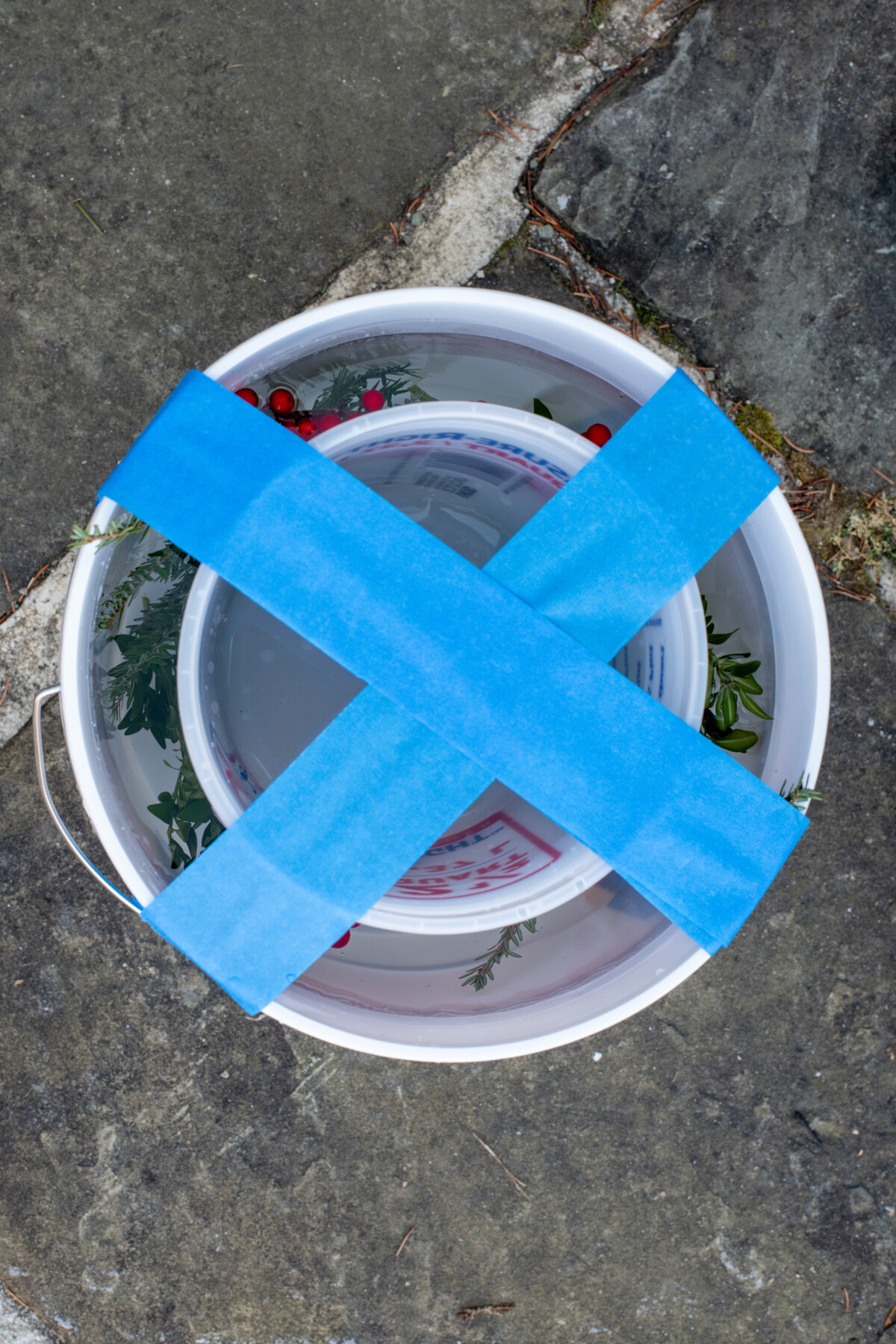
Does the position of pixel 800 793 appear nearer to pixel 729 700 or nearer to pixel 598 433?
pixel 729 700

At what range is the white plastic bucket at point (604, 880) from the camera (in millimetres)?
793

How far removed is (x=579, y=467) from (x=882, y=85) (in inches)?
49.3

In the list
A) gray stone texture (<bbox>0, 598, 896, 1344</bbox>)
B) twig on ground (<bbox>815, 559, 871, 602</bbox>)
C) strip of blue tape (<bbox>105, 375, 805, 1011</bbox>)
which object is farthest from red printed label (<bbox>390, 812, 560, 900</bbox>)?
twig on ground (<bbox>815, 559, 871, 602</bbox>)

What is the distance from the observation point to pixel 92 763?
2.68 feet

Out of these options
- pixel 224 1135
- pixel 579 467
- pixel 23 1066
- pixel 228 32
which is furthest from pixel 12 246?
pixel 224 1135

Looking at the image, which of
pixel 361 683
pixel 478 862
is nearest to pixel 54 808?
pixel 361 683

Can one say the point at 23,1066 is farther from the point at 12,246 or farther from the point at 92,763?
the point at 12,246

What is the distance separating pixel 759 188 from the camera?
58.1 inches

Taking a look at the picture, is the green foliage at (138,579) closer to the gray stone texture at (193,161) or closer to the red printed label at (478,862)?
the red printed label at (478,862)

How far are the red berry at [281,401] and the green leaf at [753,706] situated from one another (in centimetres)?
59

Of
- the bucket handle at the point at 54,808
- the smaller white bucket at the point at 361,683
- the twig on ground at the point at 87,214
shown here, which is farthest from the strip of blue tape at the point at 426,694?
the twig on ground at the point at 87,214

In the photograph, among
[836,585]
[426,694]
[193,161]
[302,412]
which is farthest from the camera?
[836,585]

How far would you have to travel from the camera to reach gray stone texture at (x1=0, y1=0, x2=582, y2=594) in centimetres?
145

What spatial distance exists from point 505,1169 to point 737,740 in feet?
3.54
